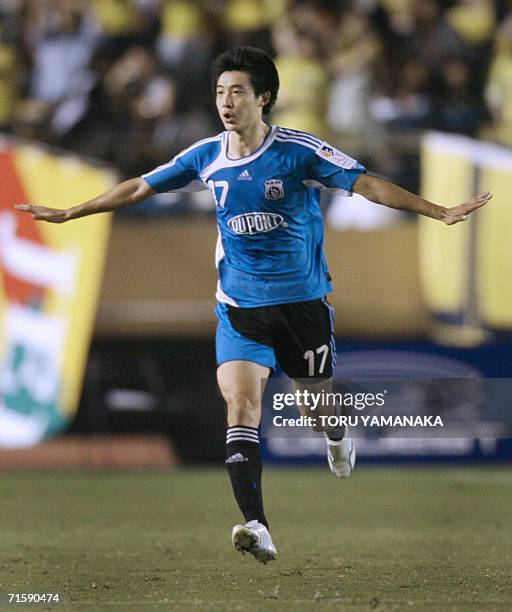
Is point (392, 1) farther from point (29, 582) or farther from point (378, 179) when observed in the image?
point (29, 582)

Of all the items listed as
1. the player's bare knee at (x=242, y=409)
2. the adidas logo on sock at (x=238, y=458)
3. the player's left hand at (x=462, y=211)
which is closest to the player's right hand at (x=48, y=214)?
the player's bare knee at (x=242, y=409)

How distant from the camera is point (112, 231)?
575 inches

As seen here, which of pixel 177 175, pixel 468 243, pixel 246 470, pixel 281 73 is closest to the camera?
pixel 246 470

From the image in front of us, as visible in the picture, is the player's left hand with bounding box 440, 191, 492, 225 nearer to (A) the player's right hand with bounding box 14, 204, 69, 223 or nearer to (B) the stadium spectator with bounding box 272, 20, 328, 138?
(A) the player's right hand with bounding box 14, 204, 69, 223

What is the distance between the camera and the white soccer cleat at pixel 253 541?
6.42m

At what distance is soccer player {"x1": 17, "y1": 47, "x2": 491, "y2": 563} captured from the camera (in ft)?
22.6

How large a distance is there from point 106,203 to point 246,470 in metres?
1.63

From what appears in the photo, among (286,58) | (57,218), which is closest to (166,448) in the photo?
(286,58)

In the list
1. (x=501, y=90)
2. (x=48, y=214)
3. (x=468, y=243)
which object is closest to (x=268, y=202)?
(x=48, y=214)

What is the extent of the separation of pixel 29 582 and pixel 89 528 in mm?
3021

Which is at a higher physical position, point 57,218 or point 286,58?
point 286,58

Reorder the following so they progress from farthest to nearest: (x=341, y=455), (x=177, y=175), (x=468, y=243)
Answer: (x=468, y=243)
(x=341, y=455)
(x=177, y=175)

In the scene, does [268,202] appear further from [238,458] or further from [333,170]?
[238,458]

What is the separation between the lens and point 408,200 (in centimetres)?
675
